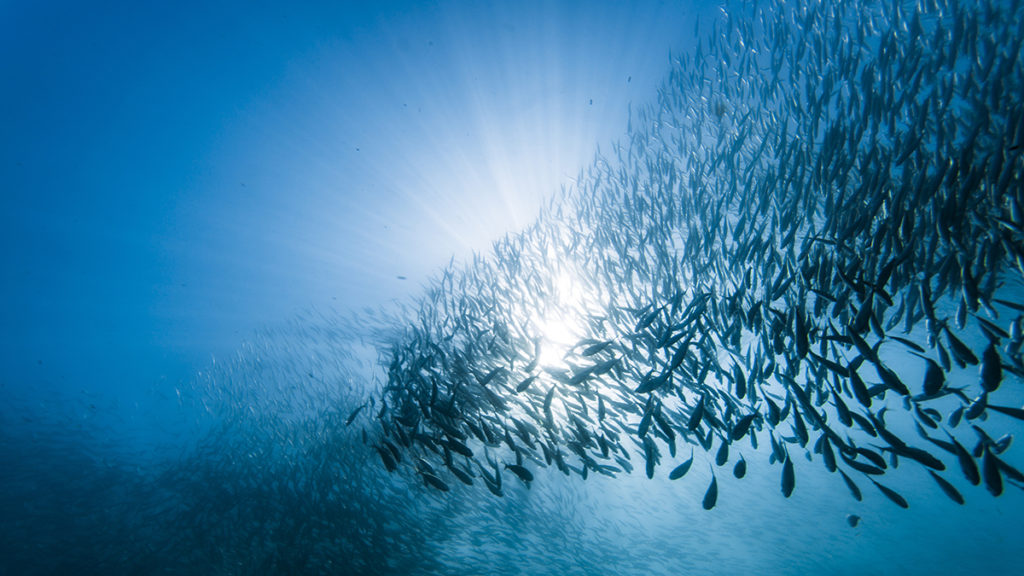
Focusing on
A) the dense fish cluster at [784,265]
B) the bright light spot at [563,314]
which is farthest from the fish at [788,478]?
the bright light spot at [563,314]

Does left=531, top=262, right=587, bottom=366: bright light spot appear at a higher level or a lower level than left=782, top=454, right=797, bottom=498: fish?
higher

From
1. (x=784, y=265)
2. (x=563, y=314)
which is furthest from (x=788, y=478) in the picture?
(x=563, y=314)

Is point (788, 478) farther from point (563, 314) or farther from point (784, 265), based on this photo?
point (563, 314)

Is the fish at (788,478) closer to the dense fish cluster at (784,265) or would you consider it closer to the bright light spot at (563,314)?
the dense fish cluster at (784,265)

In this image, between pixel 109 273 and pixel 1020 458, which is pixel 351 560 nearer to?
pixel 109 273

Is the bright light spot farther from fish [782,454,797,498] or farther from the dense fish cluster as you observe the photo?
fish [782,454,797,498]

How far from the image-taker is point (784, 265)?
499 cm

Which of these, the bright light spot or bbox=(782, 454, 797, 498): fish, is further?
the bright light spot

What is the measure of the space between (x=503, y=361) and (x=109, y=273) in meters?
26.7

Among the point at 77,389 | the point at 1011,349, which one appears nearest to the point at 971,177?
the point at 1011,349

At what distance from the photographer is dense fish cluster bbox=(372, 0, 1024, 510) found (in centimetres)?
354

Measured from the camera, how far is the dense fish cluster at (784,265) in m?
3.54

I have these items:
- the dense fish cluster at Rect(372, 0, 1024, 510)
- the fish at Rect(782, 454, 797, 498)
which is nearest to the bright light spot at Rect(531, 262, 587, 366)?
the dense fish cluster at Rect(372, 0, 1024, 510)

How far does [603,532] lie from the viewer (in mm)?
17859
